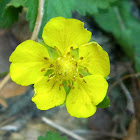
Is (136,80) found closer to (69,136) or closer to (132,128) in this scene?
(132,128)

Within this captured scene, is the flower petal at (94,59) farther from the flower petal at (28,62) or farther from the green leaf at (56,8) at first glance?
the green leaf at (56,8)

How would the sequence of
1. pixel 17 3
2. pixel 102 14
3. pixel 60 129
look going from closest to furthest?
1. pixel 17 3
2. pixel 60 129
3. pixel 102 14

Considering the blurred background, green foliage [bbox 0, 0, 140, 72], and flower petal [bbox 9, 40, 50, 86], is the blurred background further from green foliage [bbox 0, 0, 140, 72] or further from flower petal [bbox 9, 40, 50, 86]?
flower petal [bbox 9, 40, 50, 86]

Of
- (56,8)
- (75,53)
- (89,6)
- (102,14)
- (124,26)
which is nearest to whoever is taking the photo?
(75,53)

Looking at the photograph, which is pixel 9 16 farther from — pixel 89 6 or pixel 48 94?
pixel 48 94

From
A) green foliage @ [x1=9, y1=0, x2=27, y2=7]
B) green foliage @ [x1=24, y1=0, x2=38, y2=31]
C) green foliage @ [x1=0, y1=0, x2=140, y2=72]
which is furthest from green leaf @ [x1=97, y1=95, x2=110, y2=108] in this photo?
green foliage @ [x1=9, y1=0, x2=27, y2=7]

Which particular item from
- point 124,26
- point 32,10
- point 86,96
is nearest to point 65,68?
point 86,96

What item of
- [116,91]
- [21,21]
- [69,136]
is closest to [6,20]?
[21,21]

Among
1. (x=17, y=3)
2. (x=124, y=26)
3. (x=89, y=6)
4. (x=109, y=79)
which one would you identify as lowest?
(x=109, y=79)
